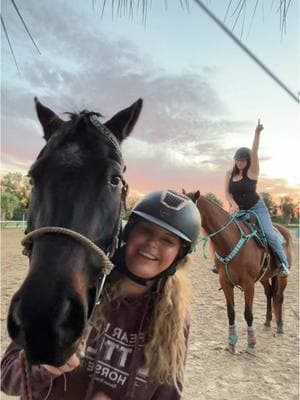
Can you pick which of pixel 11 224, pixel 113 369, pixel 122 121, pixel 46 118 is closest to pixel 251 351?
pixel 113 369

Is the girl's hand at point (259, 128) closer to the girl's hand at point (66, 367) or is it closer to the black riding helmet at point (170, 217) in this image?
the black riding helmet at point (170, 217)

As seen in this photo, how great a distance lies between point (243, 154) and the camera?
708 centimetres

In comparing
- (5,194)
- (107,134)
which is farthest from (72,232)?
(5,194)

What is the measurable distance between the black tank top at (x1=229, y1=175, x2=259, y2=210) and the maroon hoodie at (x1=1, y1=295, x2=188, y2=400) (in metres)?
5.36

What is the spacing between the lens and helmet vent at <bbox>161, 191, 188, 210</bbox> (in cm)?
257

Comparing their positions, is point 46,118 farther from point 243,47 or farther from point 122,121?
point 243,47

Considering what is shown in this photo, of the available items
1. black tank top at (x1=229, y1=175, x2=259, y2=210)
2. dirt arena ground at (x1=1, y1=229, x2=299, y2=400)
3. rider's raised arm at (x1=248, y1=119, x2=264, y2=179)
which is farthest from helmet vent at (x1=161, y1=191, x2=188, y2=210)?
black tank top at (x1=229, y1=175, x2=259, y2=210)

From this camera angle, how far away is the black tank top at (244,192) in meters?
7.09

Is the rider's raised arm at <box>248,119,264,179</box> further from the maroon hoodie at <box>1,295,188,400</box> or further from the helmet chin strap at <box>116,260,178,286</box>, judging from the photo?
the maroon hoodie at <box>1,295,188,400</box>

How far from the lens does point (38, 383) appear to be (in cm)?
173

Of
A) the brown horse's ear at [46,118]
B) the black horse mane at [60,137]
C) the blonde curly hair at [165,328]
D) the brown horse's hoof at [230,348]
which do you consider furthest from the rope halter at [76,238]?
the brown horse's hoof at [230,348]

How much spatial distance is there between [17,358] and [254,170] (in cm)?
596

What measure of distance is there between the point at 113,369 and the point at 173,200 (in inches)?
47.3

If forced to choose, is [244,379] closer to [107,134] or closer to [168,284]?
[168,284]
